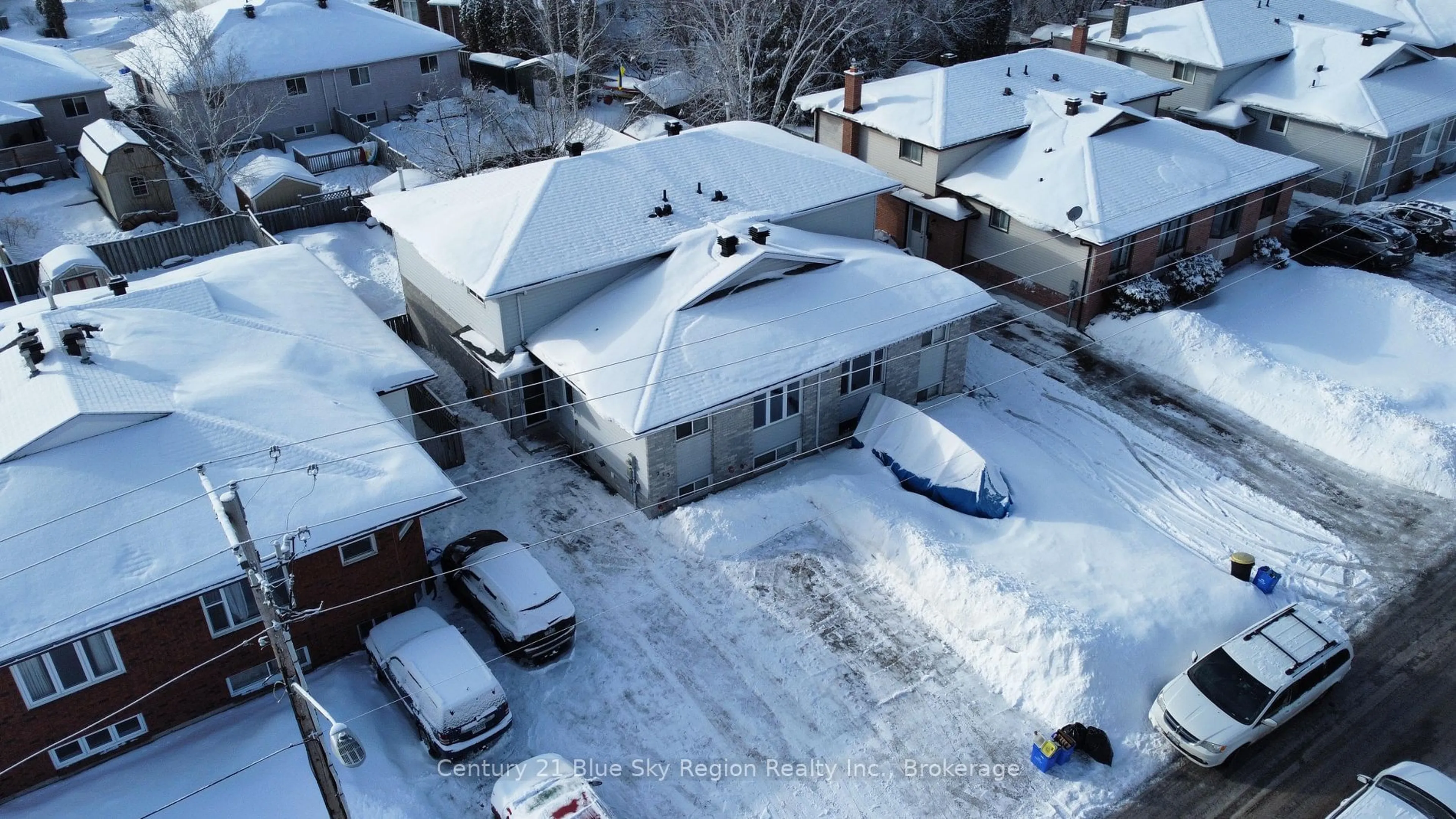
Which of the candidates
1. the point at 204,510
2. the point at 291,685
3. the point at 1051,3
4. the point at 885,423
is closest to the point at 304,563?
the point at 204,510

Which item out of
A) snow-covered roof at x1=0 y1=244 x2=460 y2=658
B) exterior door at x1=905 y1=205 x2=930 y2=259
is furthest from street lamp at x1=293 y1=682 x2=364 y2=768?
exterior door at x1=905 y1=205 x2=930 y2=259

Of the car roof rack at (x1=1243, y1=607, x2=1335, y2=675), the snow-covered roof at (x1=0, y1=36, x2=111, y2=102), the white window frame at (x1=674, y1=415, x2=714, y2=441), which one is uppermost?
the snow-covered roof at (x1=0, y1=36, x2=111, y2=102)

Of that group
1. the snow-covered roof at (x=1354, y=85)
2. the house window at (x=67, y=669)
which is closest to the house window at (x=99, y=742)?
the house window at (x=67, y=669)

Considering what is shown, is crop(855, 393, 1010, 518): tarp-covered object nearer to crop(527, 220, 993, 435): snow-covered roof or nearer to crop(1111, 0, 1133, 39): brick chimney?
crop(527, 220, 993, 435): snow-covered roof

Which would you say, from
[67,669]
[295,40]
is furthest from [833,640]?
[295,40]

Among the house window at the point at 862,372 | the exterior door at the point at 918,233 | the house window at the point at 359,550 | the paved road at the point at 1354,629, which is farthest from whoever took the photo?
the exterior door at the point at 918,233

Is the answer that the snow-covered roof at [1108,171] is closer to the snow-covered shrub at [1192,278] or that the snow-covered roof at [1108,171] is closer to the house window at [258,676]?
the snow-covered shrub at [1192,278]

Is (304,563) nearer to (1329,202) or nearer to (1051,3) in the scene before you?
(1329,202)
